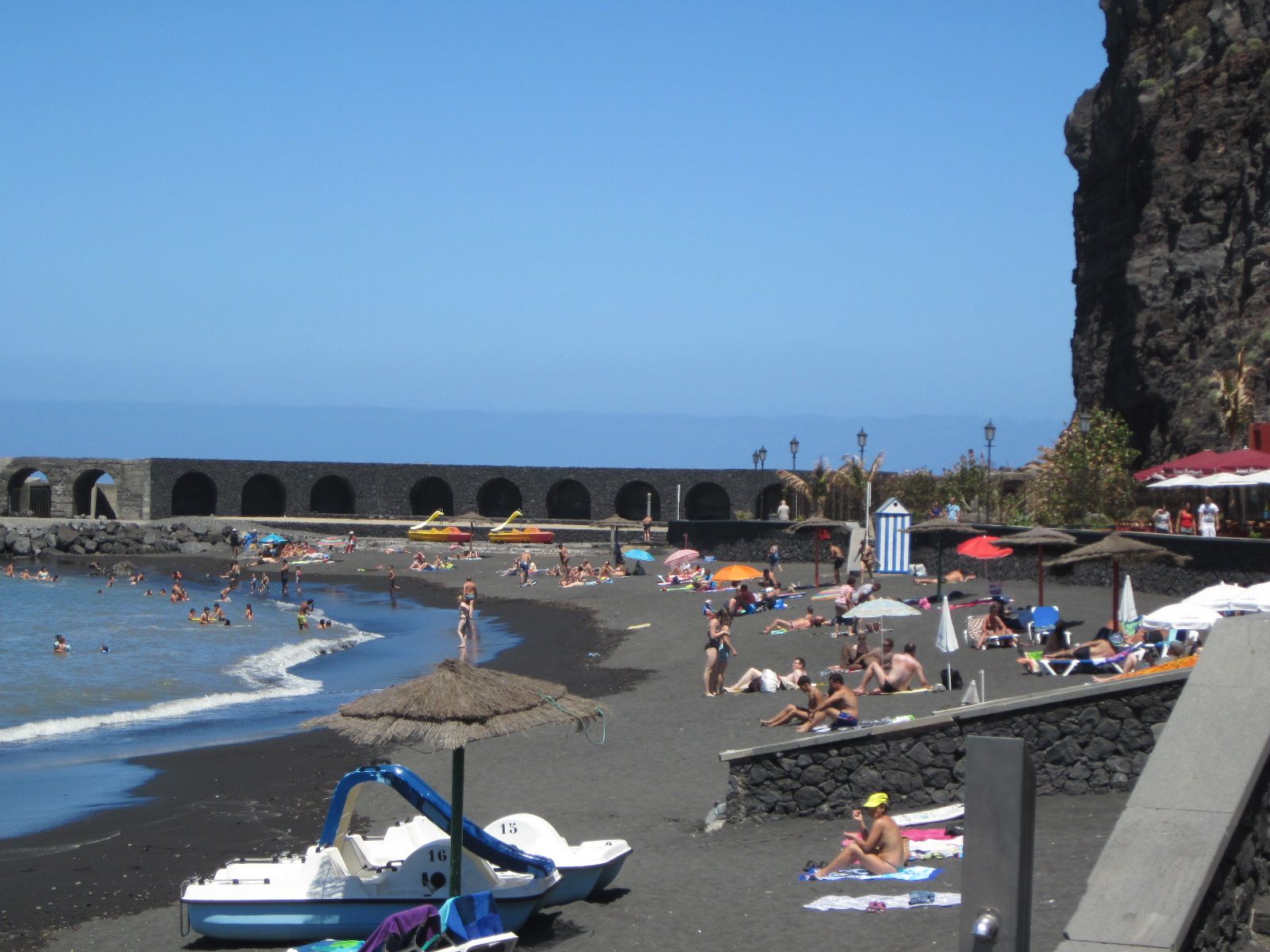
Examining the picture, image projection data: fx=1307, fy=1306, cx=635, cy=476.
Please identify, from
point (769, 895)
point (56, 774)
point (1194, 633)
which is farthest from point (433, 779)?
point (1194, 633)

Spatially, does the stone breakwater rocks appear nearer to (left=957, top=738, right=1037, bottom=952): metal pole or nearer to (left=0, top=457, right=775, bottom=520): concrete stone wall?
(left=0, top=457, right=775, bottom=520): concrete stone wall

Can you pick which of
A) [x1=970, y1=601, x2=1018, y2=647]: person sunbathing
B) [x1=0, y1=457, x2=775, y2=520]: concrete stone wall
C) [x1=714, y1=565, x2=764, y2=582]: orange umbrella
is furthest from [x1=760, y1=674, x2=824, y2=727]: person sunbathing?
[x1=0, y1=457, x2=775, y2=520]: concrete stone wall

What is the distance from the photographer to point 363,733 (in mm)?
8891

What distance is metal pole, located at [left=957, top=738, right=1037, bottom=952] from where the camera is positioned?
382cm

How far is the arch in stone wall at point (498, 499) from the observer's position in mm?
57375

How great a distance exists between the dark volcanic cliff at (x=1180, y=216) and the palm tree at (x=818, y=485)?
7.63 meters

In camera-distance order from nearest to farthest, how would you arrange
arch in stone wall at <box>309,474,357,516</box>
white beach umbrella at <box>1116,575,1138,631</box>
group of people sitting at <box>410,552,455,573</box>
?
1. white beach umbrella at <box>1116,575,1138,631</box>
2. group of people sitting at <box>410,552,455,573</box>
3. arch in stone wall at <box>309,474,357,516</box>

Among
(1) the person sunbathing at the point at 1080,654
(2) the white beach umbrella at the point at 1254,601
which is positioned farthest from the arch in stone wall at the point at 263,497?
(2) the white beach umbrella at the point at 1254,601

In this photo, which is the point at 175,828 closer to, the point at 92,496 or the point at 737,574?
the point at 737,574

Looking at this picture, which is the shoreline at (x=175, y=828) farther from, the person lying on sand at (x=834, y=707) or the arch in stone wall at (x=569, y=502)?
the arch in stone wall at (x=569, y=502)

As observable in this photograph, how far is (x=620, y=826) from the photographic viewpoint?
1146cm

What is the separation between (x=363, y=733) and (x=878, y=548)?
804 inches

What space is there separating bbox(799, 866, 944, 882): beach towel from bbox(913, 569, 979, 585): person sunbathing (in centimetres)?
1663

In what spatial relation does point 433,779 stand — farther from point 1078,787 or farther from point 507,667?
point 507,667
